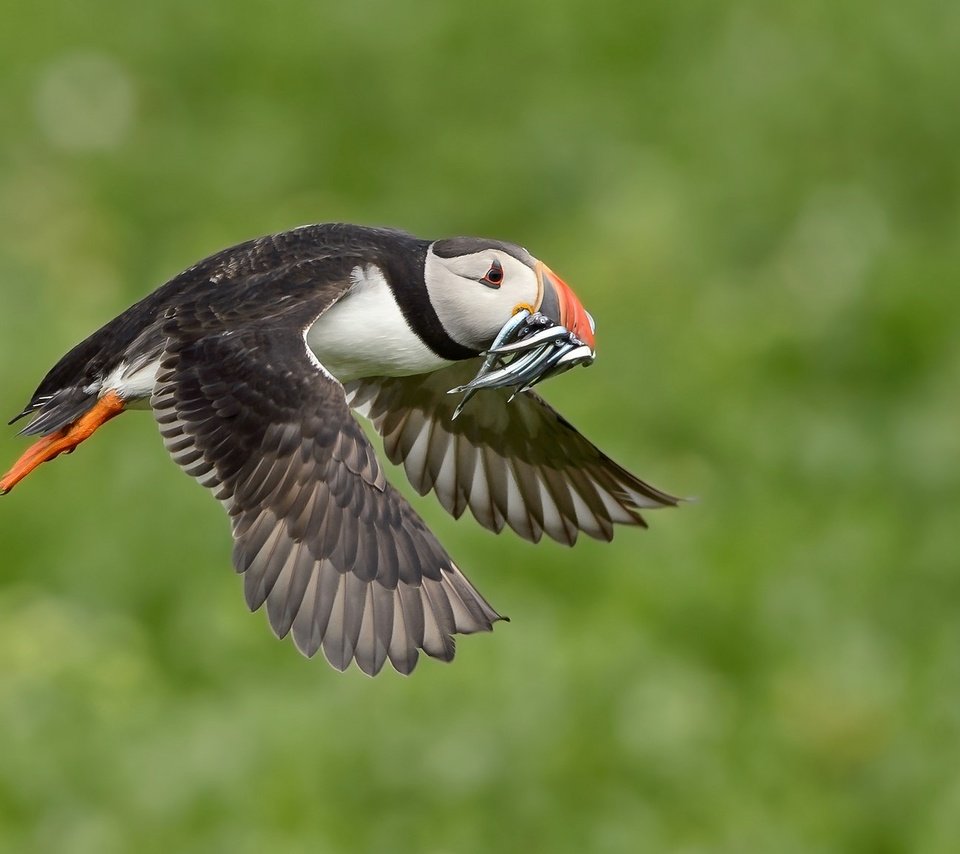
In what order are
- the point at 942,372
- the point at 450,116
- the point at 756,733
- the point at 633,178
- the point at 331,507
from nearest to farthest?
the point at 331,507 < the point at 756,733 < the point at 942,372 < the point at 633,178 < the point at 450,116

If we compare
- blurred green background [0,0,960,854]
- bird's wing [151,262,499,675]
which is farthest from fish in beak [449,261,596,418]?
blurred green background [0,0,960,854]

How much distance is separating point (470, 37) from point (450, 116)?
0.87 meters

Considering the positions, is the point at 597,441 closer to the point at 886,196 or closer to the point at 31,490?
the point at 31,490

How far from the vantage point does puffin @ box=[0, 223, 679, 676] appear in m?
5.05

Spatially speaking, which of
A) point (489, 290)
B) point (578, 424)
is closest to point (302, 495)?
point (489, 290)

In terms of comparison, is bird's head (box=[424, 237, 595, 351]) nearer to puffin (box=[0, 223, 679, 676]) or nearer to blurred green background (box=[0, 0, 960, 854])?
puffin (box=[0, 223, 679, 676])

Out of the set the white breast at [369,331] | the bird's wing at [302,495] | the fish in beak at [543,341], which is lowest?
A: the bird's wing at [302,495]

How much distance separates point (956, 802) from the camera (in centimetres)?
782

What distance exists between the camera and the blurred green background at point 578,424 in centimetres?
761

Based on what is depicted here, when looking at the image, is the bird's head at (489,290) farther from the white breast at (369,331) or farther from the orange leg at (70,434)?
the orange leg at (70,434)

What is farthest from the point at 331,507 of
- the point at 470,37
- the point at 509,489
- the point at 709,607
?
the point at 470,37

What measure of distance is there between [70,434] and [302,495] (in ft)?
2.67

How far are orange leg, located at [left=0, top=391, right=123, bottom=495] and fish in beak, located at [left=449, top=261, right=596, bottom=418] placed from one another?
35.9 inches

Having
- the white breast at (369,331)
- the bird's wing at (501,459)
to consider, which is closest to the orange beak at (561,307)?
the white breast at (369,331)
